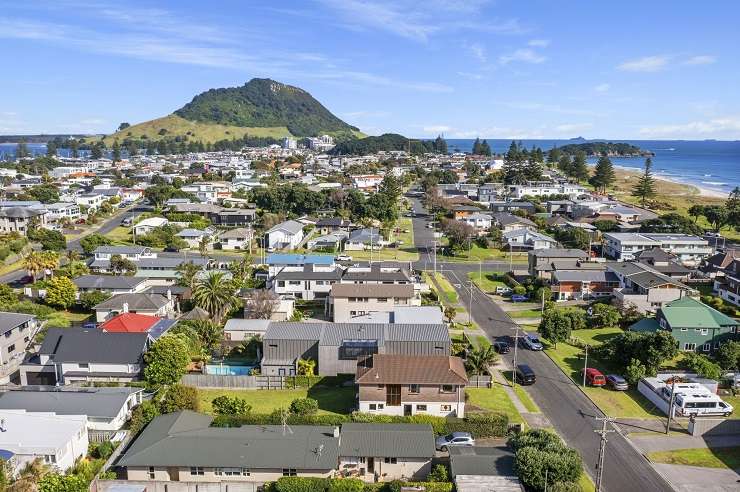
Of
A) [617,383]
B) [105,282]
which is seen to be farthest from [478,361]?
[105,282]

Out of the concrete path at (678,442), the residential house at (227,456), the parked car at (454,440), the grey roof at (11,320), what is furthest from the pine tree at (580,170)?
the residential house at (227,456)

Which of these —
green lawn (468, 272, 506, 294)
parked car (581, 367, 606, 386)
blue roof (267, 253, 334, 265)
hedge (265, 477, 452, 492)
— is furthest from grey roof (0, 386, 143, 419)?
green lawn (468, 272, 506, 294)

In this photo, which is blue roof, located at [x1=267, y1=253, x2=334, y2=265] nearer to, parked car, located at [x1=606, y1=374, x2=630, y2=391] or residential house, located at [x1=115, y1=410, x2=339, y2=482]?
parked car, located at [x1=606, y1=374, x2=630, y2=391]

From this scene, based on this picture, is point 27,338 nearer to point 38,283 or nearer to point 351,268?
point 38,283

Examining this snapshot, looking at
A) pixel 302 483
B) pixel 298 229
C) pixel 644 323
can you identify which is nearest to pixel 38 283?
pixel 298 229

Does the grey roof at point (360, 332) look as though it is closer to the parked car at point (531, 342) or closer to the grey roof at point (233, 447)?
the parked car at point (531, 342)

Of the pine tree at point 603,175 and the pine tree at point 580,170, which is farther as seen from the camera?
the pine tree at point 580,170
